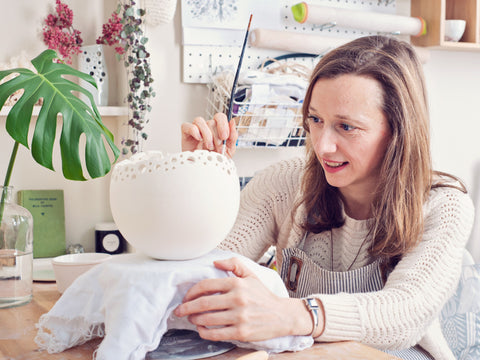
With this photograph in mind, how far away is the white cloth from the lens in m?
0.73

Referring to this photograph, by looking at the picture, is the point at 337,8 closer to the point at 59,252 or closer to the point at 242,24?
the point at 242,24

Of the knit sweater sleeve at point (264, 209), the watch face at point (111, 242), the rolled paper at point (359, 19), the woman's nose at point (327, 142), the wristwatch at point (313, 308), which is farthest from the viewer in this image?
the rolled paper at point (359, 19)

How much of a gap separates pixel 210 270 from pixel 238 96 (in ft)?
3.38

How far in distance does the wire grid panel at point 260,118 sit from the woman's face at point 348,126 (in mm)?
560

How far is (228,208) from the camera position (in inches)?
31.8

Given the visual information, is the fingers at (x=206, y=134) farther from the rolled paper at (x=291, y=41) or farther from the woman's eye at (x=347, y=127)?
the rolled paper at (x=291, y=41)

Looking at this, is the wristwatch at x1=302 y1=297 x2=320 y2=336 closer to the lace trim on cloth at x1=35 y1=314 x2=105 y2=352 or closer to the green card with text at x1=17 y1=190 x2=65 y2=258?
the lace trim on cloth at x1=35 y1=314 x2=105 y2=352

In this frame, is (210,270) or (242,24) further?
(242,24)

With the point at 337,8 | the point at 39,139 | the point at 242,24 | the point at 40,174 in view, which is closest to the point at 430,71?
the point at 337,8

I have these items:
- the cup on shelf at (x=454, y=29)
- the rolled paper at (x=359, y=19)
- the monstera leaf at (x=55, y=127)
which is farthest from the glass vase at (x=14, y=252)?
the cup on shelf at (x=454, y=29)

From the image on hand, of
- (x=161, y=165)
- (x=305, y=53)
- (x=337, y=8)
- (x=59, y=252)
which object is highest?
(x=337, y=8)

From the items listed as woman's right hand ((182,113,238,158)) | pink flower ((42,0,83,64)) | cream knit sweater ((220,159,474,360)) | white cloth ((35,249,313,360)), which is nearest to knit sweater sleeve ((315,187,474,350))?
cream knit sweater ((220,159,474,360))

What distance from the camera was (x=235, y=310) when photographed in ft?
2.60

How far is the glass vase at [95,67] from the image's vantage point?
174cm
